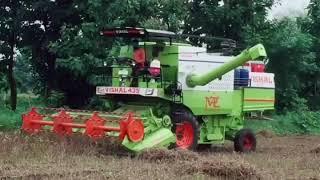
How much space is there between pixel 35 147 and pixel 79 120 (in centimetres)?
151

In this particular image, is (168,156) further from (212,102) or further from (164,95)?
(212,102)

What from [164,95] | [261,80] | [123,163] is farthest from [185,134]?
[123,163]

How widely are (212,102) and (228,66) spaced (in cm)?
113

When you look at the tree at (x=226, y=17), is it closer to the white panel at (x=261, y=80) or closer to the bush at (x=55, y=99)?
the bush at (x=55, y=99)

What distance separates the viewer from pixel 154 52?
13.4 metres

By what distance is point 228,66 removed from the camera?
506 inches

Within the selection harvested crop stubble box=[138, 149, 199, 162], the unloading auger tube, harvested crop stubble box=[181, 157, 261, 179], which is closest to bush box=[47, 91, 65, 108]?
the unloading auger tube

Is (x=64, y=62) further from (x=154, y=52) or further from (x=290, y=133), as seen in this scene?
(x=290, y=133)

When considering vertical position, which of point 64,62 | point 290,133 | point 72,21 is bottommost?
point 290,133

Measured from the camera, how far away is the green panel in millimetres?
14573

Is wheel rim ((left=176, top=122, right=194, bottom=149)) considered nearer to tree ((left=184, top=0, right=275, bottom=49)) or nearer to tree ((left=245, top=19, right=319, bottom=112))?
tree ((left=184, top=0, right=275, bottom=49))

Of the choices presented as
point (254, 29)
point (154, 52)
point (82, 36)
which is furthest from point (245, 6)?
point (154, 52)

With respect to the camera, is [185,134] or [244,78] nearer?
[185,134]

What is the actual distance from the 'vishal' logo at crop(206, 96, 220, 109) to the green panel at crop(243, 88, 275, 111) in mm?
1000
